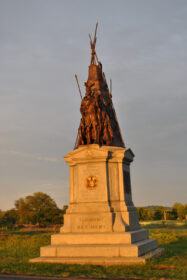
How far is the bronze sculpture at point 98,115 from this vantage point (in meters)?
16.9

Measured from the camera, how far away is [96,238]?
13.9 m

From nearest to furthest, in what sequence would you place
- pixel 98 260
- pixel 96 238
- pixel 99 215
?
pixel 98 260 < pixel 96 238 < pixel 99 215

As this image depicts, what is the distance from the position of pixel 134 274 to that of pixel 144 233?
19.4 ft

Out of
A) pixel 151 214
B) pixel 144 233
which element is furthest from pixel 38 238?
pixel 151 214

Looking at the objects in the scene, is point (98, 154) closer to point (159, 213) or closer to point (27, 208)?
point (27, 208)

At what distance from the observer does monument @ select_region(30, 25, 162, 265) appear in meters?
13.2

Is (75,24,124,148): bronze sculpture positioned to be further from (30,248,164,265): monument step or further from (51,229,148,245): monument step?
(30,248,164,265): monument step

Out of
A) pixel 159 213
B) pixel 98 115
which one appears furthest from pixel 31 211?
pixel 98 115

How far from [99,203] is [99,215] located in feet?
2.11

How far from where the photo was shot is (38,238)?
23797mm

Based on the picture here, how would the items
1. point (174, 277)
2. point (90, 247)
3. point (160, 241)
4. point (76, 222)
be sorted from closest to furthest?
point (174, 277), point (90, 247), point (76, 222), point (160, 241)

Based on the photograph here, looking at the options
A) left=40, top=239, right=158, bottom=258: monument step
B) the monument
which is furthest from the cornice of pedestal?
left=40, top=239, right=158, bottom=258: monument step

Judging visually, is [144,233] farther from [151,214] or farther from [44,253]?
[151,214]

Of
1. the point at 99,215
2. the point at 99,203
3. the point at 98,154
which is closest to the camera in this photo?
the point at 99,215
